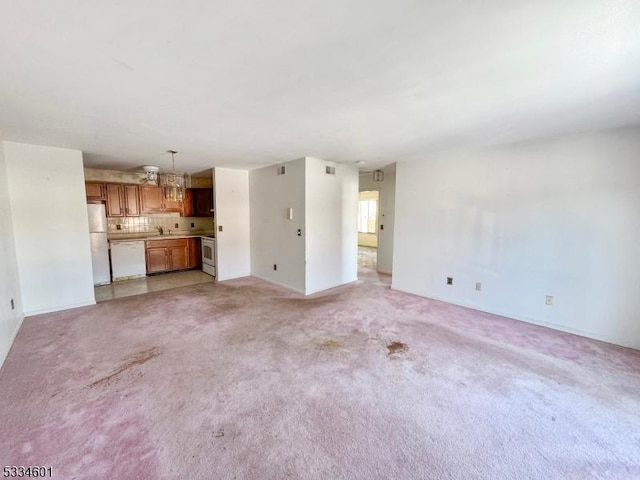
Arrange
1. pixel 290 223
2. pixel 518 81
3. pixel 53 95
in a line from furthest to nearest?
pixel 290 223, pixel 53 95, pixel 518 81

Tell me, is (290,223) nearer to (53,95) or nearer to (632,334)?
(53,95)

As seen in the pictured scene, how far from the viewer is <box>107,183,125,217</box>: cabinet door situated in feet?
19.1

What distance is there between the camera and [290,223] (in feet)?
16.2

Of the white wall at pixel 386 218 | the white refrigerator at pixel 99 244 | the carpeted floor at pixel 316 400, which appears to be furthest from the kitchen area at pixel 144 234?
the white wall at pixel 386 218

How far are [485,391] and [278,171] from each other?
433 centimetres

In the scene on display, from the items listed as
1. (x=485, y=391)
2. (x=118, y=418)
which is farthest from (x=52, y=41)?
(x=485, y=391)

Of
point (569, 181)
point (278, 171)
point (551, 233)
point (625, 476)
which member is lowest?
→ point (625, 476)

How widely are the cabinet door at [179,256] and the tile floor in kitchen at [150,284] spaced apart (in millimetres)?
194

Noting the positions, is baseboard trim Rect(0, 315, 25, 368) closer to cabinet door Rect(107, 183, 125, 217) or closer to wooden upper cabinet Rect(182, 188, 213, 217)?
cabinet door Rect(107, 183, 125, 217)

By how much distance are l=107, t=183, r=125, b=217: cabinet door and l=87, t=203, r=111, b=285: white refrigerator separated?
1.40ft

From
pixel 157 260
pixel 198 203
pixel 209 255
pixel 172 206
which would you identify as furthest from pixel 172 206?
pixel 209 255

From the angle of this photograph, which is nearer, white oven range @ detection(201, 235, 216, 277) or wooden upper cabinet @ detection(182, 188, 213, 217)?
white oven range @ detection(201, 235, 216, 277)

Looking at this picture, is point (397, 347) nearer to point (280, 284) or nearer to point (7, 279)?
point (280, 284)

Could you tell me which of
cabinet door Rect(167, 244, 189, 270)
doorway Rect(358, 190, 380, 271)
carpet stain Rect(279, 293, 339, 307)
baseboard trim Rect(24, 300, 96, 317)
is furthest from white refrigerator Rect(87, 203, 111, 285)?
doorway Rect(358, 190, 380, 271)
